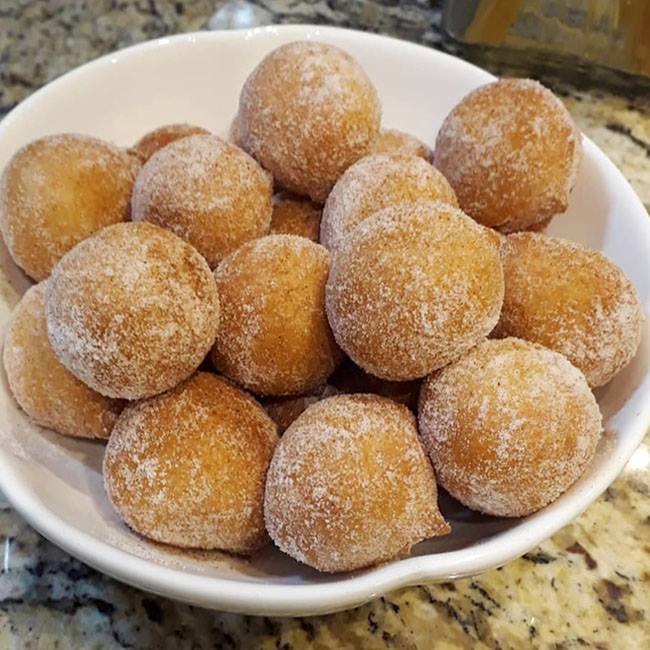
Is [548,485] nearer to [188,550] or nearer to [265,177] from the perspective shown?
[188,550]

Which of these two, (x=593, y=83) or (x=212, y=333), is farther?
(x=593, y=83)

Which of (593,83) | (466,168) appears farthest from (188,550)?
(593,83)

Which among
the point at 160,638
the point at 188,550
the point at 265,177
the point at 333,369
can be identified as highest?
the point at 265,177

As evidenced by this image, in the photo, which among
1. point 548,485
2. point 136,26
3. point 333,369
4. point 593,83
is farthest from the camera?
point 136,26

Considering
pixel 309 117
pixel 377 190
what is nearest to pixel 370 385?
pixel 377 190

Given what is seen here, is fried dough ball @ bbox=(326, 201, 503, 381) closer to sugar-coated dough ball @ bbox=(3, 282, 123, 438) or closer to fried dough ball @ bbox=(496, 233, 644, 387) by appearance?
fried dough ball @ bbox=(496, 233, 644, 387)

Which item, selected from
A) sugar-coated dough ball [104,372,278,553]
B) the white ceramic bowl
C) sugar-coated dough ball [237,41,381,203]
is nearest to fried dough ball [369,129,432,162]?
sugar-coated dough ball [237,41,381,203]
